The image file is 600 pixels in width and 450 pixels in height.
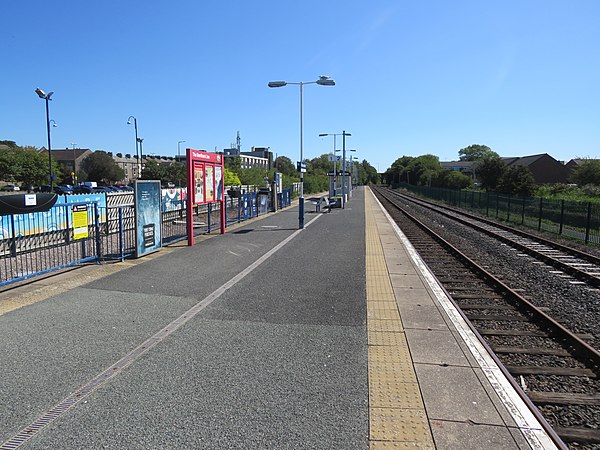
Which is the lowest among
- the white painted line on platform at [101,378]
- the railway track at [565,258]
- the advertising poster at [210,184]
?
the railway track at [565,258]

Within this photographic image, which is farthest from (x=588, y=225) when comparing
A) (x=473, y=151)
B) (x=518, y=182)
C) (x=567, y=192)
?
(x=473, y=151)

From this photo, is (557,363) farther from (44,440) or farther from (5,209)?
(5,209)

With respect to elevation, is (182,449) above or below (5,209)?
below

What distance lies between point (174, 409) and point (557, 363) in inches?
169

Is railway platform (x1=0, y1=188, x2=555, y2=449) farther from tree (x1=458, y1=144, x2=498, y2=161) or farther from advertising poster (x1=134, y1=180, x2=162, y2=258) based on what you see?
tree (x1=458, y1=144, x2=498, y2=161)

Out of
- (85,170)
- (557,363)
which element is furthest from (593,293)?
(85,170)

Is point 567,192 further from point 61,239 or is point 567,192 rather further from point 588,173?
point 61,239

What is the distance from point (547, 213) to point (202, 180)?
16804 millimetres

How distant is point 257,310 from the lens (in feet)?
22.0

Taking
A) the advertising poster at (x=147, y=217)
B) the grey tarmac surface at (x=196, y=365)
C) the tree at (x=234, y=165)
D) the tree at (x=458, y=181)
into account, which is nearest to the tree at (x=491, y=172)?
the tree at (x=458, y=181)

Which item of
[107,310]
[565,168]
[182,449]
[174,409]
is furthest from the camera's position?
[565,168]

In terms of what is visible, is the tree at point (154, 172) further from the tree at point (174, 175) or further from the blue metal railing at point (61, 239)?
the blue metal railing at point (61, 239)

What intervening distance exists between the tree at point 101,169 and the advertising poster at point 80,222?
89823mm

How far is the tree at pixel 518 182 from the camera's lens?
43.9 m
